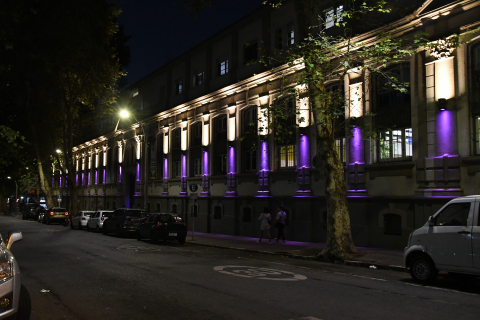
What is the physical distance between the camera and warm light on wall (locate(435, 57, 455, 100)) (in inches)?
640

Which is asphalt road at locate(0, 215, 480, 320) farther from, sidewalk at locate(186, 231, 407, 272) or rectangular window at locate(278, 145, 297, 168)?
rectangular window at locate(278, 145, 297, 168)

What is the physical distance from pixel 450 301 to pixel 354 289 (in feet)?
6.11

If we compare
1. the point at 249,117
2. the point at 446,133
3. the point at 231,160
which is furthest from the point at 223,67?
the point at 446,133

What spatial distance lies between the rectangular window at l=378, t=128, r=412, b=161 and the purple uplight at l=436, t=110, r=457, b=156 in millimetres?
1486

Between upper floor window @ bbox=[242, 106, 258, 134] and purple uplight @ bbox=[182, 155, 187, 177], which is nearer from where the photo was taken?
upper floor window @ bbox=[242, 106, 258, 134]

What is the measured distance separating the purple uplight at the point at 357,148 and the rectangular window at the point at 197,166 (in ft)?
45.4

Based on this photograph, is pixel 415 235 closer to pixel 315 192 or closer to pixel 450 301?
pixel 450 301

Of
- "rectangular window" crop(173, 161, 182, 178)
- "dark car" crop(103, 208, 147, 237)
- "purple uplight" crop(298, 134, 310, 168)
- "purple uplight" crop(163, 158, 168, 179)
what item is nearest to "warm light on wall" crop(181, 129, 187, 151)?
"rectangular window" crop(173, 161, 182, 178)

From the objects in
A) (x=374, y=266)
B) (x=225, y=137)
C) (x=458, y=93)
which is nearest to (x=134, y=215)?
(x=225, y=137)

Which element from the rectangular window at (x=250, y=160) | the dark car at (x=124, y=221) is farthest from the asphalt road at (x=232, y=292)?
the rectangular window at (x=250, y=160)

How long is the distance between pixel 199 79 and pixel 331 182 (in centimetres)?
1905

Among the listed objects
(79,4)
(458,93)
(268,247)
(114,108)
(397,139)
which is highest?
(79,4)

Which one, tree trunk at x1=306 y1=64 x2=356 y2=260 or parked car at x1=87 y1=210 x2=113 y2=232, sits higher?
tree trunk at x1=306 y1=64 x2=356 y2=260

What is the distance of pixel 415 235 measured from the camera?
10289mm
